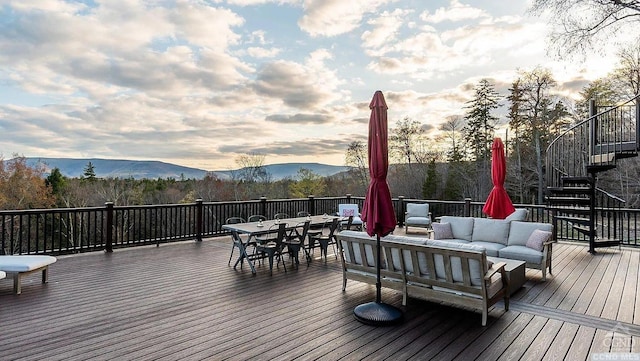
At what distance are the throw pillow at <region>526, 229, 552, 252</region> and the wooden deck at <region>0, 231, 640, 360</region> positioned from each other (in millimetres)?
480

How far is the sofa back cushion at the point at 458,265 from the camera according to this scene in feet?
10.8

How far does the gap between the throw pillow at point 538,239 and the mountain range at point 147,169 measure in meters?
14.8

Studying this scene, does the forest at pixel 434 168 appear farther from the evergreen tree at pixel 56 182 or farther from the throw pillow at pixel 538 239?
the throw pillow at pixel 538 239

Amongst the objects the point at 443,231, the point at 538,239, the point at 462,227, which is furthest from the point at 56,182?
the point at 538,239

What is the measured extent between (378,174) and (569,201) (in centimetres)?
655

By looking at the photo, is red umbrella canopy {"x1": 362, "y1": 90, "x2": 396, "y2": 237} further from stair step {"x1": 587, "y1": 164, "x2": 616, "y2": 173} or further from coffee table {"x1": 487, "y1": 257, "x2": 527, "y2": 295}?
stair step {"x1": 587, "y1": 164, "x2": 616, "y2": 173}

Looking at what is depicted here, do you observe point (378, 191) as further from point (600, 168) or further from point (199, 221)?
point (600, 168)

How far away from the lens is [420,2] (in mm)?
8148

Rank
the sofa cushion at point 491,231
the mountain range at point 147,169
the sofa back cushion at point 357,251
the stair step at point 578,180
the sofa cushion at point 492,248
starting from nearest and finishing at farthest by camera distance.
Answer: the sofa back cushion at point 357,251 < the sofa cushion at point 492,248 < the sofa cushion at point 491,231 < the stair step at point 578,180 < the mountain range at point 147,169

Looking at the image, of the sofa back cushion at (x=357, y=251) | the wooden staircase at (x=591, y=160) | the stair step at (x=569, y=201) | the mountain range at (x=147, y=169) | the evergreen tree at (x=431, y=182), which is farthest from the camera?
the mountain range at (x=147, y=169)

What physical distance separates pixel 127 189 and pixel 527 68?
81.2 ft

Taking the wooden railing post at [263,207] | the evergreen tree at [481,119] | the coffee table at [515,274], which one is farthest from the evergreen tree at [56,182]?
the evergreen tree at [481,119]

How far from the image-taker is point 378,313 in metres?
3.39

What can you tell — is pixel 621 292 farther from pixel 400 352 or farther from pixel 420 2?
pixel 420 2
